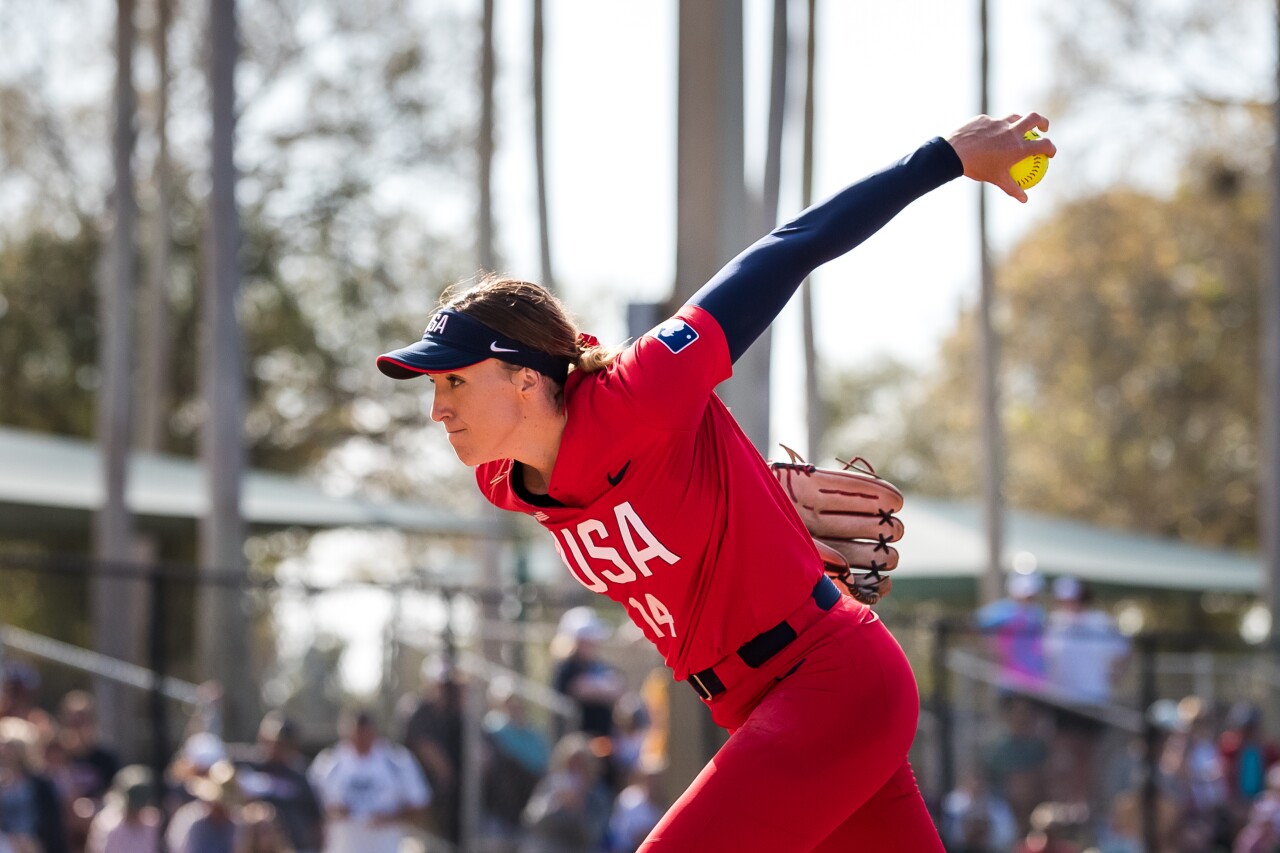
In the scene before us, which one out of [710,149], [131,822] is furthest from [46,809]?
[710,149]

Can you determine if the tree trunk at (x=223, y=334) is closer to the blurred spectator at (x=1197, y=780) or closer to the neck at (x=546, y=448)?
the blurred spectator at (x=1197, y=780)

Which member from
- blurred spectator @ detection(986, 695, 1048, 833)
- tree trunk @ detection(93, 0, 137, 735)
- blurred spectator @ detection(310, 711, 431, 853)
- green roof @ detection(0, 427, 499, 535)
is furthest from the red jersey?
green roof @ detection(0, 427, 499, 535)

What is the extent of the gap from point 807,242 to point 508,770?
316 inches

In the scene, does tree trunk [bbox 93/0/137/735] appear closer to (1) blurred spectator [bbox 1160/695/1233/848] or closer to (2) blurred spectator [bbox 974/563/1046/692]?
(2) blurred spectator [bbox 974/563/1046/692]

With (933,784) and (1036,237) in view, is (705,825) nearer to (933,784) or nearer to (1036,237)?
(933,784)

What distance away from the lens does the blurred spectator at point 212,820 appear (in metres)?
9.06

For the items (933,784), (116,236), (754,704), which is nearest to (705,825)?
(754,704)

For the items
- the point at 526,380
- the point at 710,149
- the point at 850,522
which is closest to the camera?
the point at 526,380

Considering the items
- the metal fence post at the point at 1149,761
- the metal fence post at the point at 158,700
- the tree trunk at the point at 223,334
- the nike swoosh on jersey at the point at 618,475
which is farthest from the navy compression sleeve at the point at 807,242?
the tree trunk at the point at 223,334

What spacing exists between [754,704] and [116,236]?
15.2 meters

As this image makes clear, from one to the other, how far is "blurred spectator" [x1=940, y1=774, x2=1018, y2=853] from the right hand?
798cm

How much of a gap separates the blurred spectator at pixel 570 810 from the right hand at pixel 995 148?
7.32 m

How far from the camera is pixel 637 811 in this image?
1005 centimetres

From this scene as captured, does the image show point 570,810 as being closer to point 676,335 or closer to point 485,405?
point 485,405
